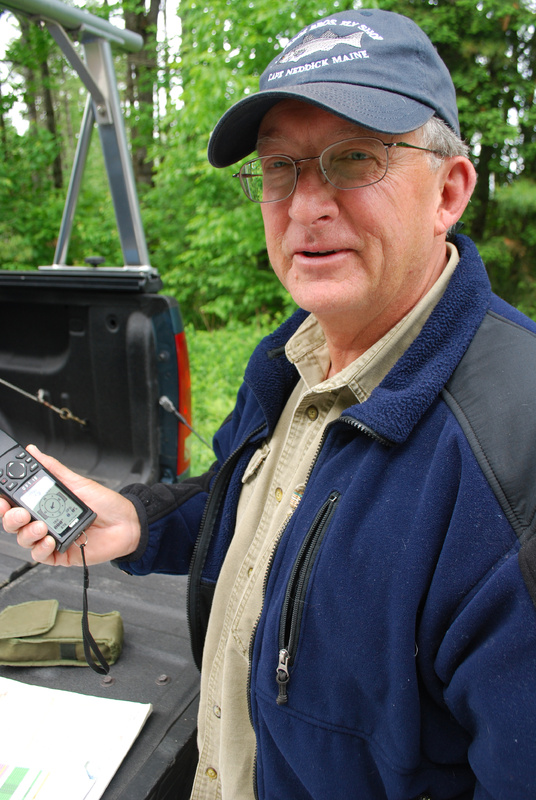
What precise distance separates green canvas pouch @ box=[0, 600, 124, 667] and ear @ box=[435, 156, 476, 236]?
1528 millimetres

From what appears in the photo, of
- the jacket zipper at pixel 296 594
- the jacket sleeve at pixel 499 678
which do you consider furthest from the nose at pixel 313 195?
the jacket sleeve at pixel 499 678

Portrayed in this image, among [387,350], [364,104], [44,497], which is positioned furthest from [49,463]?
[364,104]

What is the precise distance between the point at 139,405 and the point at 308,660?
1.87 metres

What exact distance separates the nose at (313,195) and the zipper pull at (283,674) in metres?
0.81

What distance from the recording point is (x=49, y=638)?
1.82m

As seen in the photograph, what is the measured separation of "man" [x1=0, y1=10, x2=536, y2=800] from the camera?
34.7 inches

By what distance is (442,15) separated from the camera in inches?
299

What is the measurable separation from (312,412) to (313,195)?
45 centimetres

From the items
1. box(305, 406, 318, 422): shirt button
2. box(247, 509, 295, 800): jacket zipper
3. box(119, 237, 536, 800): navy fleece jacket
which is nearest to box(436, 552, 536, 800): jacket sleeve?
box(119, 237, 536, 800): navy fleece jacket

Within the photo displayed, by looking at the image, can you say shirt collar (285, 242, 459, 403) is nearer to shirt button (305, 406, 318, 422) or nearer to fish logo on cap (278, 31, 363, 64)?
shirt button (305, 406, 318, 422)

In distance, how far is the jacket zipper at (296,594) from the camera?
106cm

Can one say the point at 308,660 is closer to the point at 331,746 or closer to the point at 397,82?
the point at 331,746

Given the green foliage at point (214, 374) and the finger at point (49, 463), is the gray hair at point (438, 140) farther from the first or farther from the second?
the green foliage at point (214, 374)

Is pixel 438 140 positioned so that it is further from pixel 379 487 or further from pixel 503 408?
pixel 379 487
